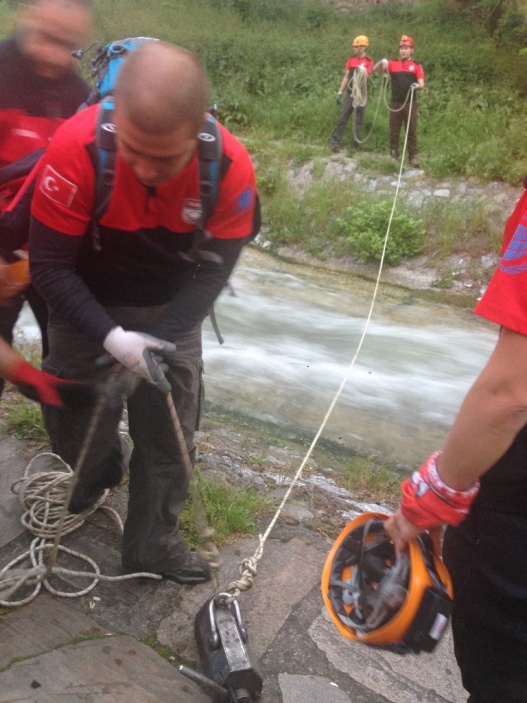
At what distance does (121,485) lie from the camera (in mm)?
3240

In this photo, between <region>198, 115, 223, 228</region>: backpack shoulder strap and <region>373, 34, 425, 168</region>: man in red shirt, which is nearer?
<region>198, 115, 223, 228</region>: backpack shoulder strap

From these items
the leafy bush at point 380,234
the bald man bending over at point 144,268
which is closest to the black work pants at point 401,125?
the leafy bush at point 380,234

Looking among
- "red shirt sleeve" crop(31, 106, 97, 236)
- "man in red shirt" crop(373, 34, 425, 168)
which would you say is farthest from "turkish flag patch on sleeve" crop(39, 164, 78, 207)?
"man in red shirt" crop(373, 34, 425, 168)

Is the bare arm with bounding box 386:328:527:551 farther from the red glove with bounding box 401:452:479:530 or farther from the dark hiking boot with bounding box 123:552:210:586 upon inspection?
the dark hiking boot with bounding box 123:552:210:586

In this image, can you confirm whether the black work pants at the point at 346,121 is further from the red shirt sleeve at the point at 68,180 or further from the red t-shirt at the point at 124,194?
the red shirt sleeve at the point at 68,180

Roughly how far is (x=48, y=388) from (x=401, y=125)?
1154 cm

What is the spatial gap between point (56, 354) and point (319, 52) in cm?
1640

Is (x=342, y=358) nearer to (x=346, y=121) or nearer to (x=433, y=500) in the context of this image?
(x=433, y=500)

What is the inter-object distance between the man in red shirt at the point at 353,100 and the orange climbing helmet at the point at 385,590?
1159 centimetres

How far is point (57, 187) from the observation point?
6.61 feet

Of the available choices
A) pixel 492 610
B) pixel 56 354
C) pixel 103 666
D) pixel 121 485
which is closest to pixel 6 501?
pixel 121 485

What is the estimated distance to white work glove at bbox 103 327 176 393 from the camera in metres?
2.13

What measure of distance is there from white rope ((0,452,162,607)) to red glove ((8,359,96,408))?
31 cm

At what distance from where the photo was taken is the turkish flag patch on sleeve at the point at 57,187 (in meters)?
2.01
